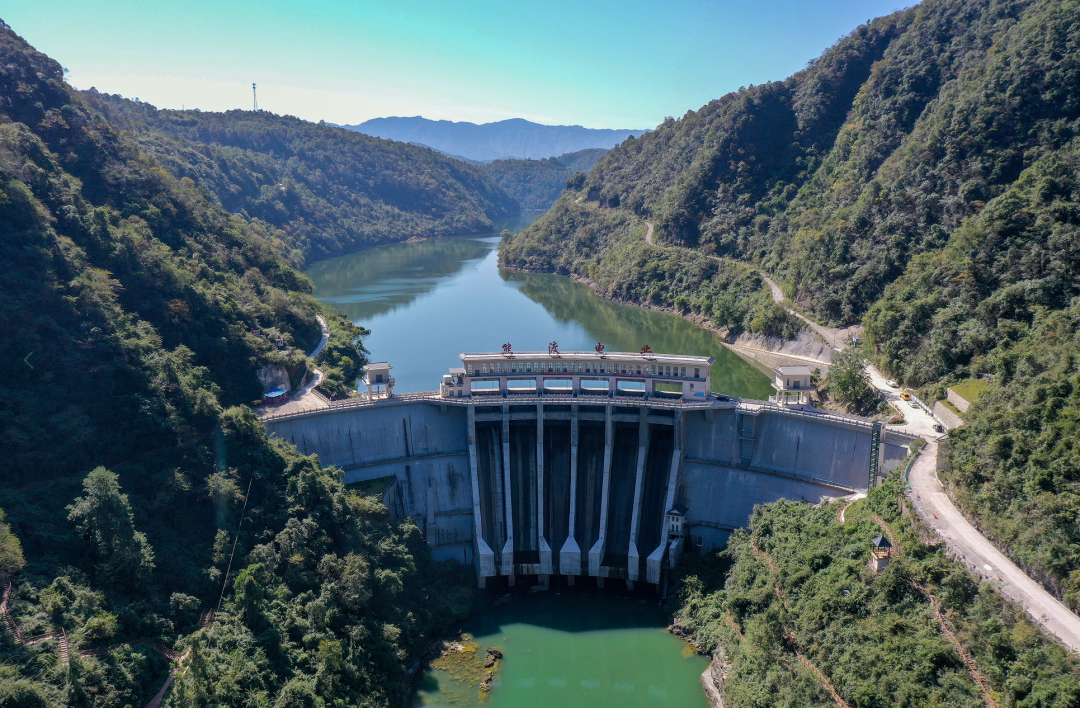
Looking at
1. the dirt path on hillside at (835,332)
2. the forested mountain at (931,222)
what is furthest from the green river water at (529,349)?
the forested mountain at (931,222)

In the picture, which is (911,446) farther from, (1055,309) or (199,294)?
(199,294)

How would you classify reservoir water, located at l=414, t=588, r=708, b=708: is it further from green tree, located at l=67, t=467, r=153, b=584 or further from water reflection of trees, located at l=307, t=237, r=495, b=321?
water reflection of trees, located at l=307, t=237, r=495, b=321

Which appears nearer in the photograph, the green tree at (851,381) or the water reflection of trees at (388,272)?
the green tree at (851,381)

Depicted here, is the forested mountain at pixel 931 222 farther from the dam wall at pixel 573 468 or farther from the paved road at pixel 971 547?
the dam wall at pixel 573 468

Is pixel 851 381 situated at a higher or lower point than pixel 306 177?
lower

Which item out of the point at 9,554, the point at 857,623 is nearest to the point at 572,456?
the point at 857,623

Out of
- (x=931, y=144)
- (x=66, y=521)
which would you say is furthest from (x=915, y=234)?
(x=66, y=521)

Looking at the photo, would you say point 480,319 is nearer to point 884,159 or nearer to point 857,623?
point 884,159
